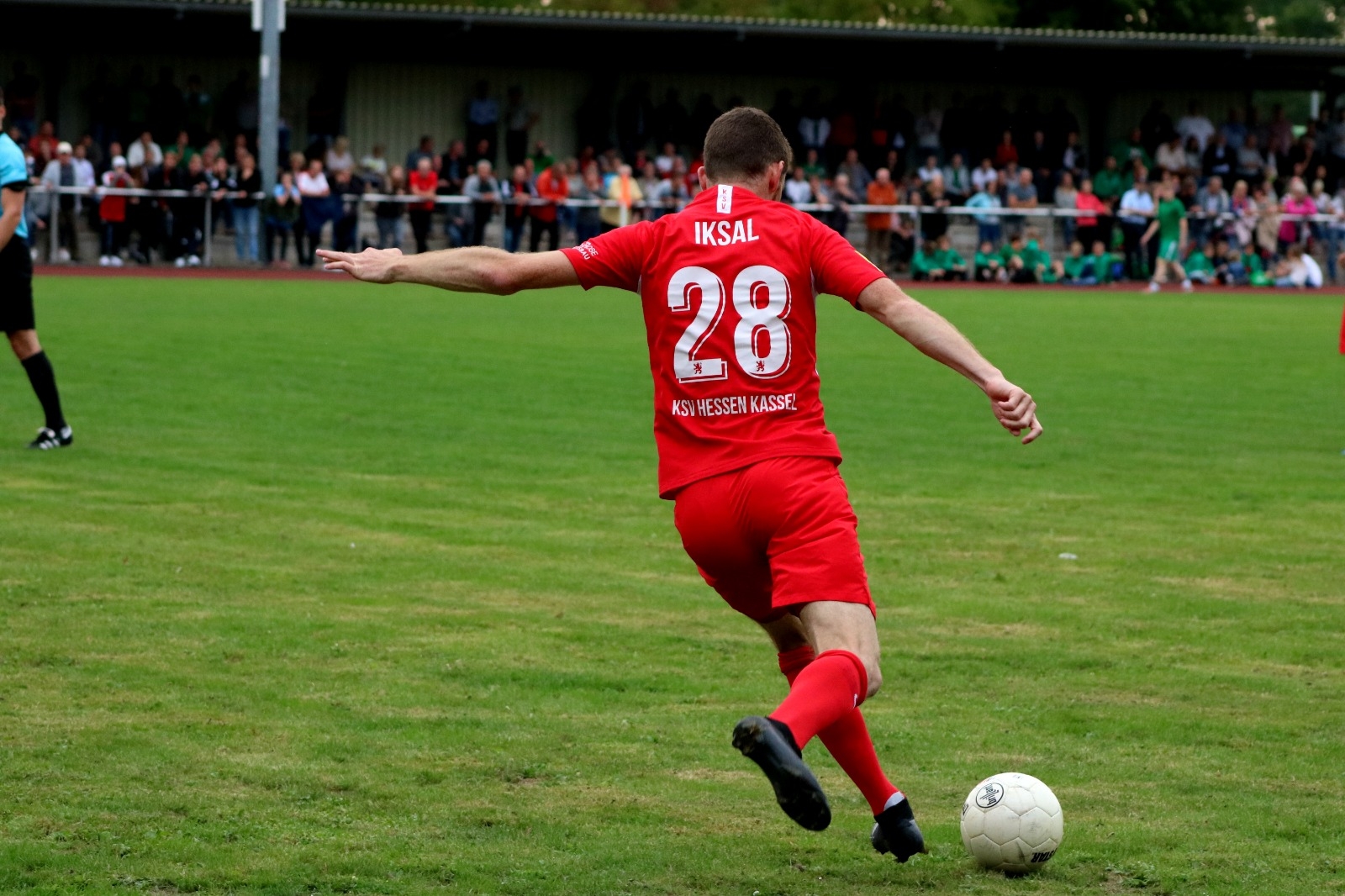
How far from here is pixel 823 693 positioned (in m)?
4.25

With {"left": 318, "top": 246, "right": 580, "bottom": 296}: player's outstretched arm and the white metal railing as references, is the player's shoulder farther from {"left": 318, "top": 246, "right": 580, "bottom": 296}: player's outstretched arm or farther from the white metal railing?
the white metal railing

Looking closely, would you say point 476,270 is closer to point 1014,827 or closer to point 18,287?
point 1014,827

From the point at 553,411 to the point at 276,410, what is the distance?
2.07m

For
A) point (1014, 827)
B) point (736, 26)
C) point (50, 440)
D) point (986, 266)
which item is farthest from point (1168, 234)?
point (1014, 827)

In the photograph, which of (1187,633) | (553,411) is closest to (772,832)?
(1187,633)

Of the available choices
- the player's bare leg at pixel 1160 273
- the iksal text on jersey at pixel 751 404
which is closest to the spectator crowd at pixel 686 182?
the player's bare leg at pixel 1160 273

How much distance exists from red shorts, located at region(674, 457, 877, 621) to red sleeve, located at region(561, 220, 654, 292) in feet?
1.98

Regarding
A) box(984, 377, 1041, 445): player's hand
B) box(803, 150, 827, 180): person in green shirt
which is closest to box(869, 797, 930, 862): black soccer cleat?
box(984, 377, 1041, 445): player's hand

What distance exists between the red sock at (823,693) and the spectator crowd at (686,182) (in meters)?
23.5

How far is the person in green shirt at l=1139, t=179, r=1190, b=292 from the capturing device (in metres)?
A: 31.1

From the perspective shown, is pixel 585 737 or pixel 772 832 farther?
pixel 585 737

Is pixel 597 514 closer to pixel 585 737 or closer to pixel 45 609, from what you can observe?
pixel 45 609

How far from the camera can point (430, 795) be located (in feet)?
16.8

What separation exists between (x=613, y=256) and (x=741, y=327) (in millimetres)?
407
